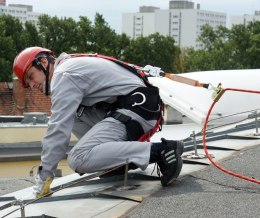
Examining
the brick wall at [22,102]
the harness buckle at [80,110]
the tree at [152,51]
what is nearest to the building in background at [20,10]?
the tree at [152,51]

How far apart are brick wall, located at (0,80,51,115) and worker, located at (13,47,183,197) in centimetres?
2275

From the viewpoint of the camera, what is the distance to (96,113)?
211 inches

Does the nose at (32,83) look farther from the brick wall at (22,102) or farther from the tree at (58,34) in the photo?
the tree at (58,34)

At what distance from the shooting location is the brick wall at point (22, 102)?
28.3m

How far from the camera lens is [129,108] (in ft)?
16.8

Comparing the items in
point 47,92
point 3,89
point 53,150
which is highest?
point 47,92

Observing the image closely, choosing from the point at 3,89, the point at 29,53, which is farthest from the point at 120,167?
the point at 3,89

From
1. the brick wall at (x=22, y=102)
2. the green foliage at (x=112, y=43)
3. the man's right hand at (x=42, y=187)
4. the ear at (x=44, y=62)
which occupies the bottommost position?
the brick wall at (x=22, y=102)

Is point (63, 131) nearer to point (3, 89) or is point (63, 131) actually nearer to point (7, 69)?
point (3, 89)

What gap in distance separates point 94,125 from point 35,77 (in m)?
0.63

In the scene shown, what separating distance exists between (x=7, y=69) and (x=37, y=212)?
3347 cm

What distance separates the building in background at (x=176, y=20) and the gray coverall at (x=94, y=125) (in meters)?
144

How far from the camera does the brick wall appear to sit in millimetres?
28281

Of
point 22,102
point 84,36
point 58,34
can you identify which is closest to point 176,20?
point 84,36
